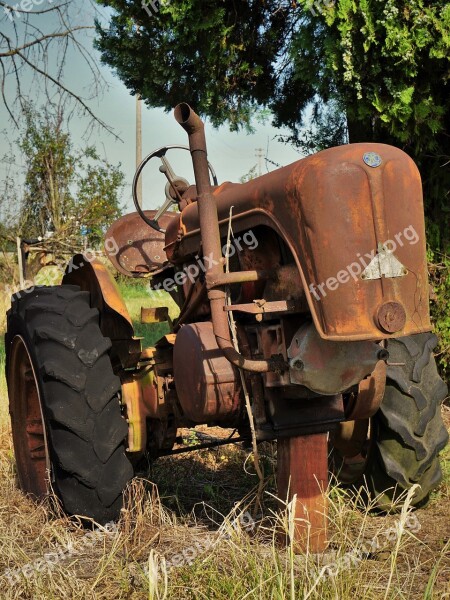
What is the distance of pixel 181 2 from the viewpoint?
614 cm

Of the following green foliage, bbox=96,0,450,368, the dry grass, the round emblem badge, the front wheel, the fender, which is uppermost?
green foliage, bbox=96,0,450,368

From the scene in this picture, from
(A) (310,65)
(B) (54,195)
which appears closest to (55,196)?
(B) (54,195)

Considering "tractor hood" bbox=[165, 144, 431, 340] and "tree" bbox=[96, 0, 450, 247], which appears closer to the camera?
"tractor hood" bbox=[165, 144, 431, 340]

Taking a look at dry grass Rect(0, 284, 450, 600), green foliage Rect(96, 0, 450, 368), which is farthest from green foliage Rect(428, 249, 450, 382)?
dry grass Rect(0, 284, 450, 600)

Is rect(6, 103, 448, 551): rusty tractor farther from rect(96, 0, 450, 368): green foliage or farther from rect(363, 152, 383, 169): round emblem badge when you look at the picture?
rect(96, 0, 450, 368): green foliage

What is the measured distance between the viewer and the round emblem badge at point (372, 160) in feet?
8.40

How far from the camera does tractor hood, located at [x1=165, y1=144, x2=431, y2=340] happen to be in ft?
8.34

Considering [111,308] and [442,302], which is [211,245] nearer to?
[111,308]

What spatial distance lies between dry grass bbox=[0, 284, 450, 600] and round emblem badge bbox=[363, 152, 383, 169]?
1.20m

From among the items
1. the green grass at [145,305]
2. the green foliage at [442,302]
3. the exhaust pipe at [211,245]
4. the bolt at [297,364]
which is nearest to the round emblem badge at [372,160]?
the exhaust pipe at [211,245]

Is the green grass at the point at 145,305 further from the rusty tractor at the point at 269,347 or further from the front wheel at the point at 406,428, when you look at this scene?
the front wheel at the point at 406,428

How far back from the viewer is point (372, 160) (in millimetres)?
2564

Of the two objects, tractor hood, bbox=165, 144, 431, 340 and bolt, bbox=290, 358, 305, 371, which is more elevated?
tractor hood, bbox=165, 144, 431, 340

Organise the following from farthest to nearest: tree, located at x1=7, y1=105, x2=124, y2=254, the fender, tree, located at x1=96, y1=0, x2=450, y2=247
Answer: tree, located at x1=7, y1=105, x2=124, y2=254 → tree, located at x1=96, y1=0, x2=450, y2=247 → the fender
